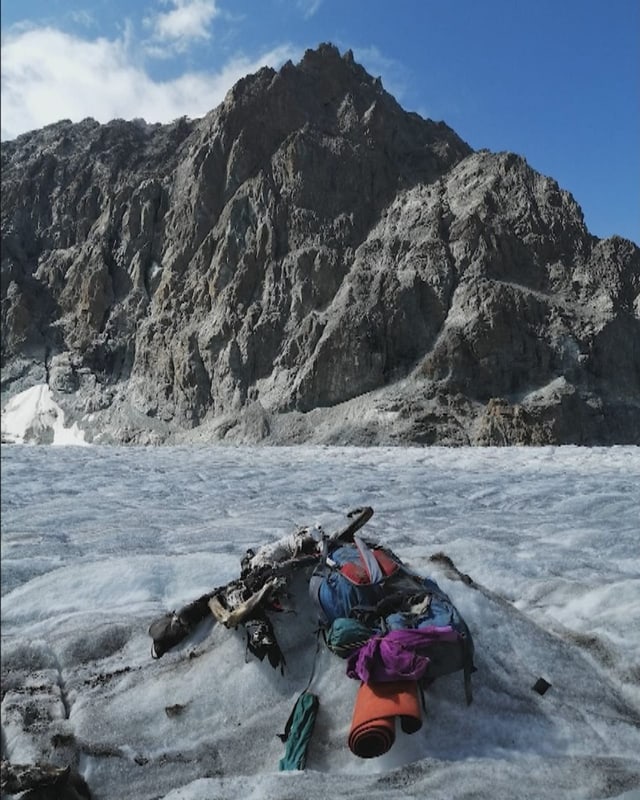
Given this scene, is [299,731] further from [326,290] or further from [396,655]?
[326,290]

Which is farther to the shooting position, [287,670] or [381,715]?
[287,670]

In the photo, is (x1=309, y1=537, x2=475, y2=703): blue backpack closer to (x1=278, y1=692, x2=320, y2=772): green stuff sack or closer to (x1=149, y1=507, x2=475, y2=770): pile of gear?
(x1=149, y1=507, x2=475, y2=770): pile of gear

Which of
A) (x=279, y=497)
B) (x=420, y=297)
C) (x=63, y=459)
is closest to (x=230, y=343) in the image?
(x=420, y=297)

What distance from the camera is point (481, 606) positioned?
434cm

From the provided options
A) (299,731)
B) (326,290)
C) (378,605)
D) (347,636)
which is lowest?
(299,731)

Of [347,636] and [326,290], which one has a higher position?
[326,290]

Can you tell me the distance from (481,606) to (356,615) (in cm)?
108

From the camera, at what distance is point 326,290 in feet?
214

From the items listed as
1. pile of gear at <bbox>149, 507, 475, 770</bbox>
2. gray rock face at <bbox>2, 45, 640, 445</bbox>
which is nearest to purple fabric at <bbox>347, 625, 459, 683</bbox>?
pile of gear at <bbox>149, 507, 475, 770</bbox>

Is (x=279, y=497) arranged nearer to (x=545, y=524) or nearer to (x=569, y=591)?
(x=545, y=524)

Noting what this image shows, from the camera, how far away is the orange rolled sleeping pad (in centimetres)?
301

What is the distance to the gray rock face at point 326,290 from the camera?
2264 inches

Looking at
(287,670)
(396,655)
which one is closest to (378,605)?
(396,655)

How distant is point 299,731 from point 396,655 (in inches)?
24.7
